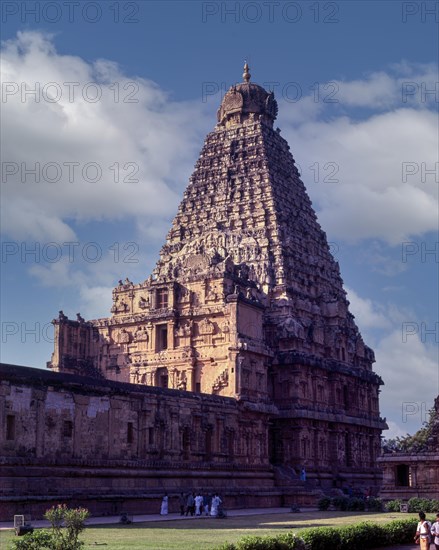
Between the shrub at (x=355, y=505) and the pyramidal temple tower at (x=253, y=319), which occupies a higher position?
the pyramidal temple tower at (x=253, y=319)

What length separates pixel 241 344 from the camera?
62.5 m

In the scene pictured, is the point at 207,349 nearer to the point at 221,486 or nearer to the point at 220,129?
the point at 221,486

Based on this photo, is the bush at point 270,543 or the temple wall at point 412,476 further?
the temple wall at point 412,476

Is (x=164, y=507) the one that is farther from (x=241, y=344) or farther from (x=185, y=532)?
(x=241, y=344)

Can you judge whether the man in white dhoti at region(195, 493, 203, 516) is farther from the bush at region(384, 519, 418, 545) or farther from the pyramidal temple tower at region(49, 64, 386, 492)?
the bush at region(384, 519, 418, 545)

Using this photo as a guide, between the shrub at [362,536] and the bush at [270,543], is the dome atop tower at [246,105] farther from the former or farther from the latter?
the bush at [270,543]

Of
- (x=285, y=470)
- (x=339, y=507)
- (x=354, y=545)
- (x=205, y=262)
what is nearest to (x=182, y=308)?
(x=205, y=262)

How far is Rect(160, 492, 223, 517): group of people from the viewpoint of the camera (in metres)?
47.1

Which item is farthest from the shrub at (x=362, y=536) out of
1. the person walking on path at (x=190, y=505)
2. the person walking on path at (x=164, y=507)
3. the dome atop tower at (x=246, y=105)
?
the dome atop tower at (x=246, y=105)

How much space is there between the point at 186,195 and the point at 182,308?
17.9 metres

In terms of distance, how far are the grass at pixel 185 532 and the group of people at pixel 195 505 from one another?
6.92 ft

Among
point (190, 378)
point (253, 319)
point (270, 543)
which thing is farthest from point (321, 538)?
point (253, 319)

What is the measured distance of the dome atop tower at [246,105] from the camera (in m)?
86.1

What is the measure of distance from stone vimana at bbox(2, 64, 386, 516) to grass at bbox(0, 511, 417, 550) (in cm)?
932
